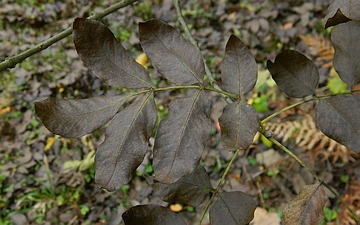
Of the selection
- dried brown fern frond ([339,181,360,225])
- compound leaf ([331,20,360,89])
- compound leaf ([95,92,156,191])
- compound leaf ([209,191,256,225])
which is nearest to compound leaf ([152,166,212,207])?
compound leaf ([209,191,256,225])

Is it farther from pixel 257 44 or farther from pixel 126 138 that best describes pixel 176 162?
pixel 257 44

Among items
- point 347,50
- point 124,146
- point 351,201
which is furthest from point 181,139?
point 351,201

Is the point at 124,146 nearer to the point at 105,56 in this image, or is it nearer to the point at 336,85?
the point at 105,56

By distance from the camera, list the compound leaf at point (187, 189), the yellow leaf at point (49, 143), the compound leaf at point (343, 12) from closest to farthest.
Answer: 1. the compound leaf at point (343, 12)
2. the compound leaf at point (187, 189)
3. the yellow leaf at point (49, 143)

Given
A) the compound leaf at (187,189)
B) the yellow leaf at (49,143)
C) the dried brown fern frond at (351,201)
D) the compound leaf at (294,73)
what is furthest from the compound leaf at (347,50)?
the yellow leaf at (49,143)

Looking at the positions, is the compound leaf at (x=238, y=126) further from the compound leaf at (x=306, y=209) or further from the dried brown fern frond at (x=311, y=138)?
the dried brown fern frond at (x=311, y=138)

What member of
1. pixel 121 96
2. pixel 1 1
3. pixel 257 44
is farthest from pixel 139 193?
pixel 1 1
